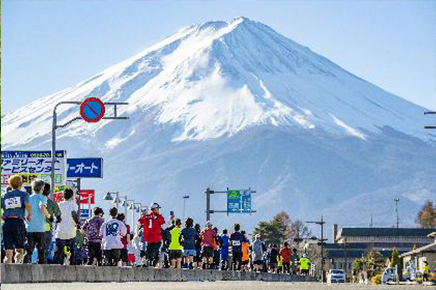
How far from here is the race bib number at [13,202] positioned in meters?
20.7

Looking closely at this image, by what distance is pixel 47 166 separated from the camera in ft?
192

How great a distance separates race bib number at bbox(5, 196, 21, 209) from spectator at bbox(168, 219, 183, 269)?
1116 cm

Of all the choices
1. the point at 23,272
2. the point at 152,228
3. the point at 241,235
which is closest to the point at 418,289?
the point at 23,272

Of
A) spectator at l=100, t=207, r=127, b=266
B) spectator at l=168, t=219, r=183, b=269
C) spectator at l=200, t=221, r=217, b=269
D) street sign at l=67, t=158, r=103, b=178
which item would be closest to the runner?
spectator at l=100, t=207, r=127, b=266

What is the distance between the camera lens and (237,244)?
37656mm

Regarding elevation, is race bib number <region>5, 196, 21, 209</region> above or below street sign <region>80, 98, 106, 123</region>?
below

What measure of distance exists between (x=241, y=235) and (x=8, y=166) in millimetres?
23669

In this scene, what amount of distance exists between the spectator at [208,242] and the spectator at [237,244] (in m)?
0.75

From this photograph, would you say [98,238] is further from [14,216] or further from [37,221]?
[14,216]

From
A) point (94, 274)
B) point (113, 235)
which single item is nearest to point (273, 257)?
point (113, 235)

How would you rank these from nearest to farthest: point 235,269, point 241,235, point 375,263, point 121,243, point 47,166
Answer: point 121,243, point 241,235, point 235,269, point 47,166, point 375,263

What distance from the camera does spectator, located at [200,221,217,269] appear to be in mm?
35812

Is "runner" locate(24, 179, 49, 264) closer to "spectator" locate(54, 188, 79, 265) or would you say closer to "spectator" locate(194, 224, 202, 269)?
"spectator" locate(54, 188, 79, 265)

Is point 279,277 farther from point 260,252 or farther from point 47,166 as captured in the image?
point 47,166
